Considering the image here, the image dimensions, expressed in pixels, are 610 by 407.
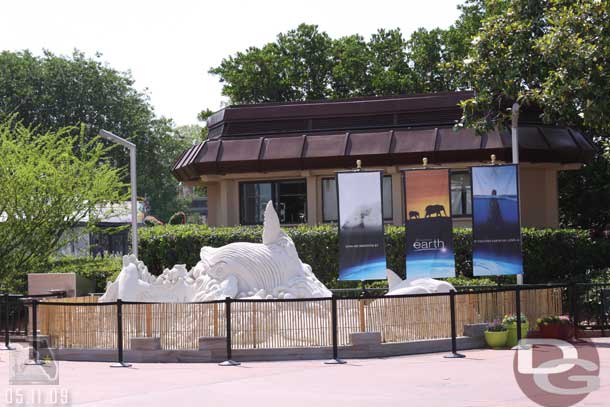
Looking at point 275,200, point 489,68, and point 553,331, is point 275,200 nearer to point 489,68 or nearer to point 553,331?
point 489,68

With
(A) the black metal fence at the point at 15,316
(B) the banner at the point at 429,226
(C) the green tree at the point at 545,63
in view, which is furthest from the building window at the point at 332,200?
(A) the black metal fence at the point at 15,316

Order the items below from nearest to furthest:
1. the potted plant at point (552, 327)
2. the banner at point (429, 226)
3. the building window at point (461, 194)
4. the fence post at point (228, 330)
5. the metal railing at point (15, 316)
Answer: the fence post at point (228, 330), the potted plant at point (552, 327), the metal railing at point (15, 316), the banner at point (429, 226), the building window at point (461, 194)

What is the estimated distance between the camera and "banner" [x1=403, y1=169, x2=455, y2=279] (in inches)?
1040

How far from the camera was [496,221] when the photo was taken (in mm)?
26328

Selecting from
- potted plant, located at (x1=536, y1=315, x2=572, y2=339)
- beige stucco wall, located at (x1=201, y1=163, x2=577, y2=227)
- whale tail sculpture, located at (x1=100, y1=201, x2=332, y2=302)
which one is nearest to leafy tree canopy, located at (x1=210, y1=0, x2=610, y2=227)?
beige stucco wall, located at (x1=201, y1=163, x2=577, y2=227)

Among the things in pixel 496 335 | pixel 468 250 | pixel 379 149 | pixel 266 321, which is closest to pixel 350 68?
pixel 379 149

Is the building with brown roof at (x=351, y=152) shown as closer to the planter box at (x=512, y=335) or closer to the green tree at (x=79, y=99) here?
the planter box at (x=512, y=335)

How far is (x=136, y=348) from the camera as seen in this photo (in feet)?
63.7

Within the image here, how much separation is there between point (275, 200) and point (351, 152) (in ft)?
13.4

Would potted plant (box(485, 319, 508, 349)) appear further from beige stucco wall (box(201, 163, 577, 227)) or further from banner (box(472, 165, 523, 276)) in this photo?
beige stucco wall (box(201, 163, 577, 227))

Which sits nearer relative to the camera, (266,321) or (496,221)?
(266,321)

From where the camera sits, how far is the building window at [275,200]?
118 ft
